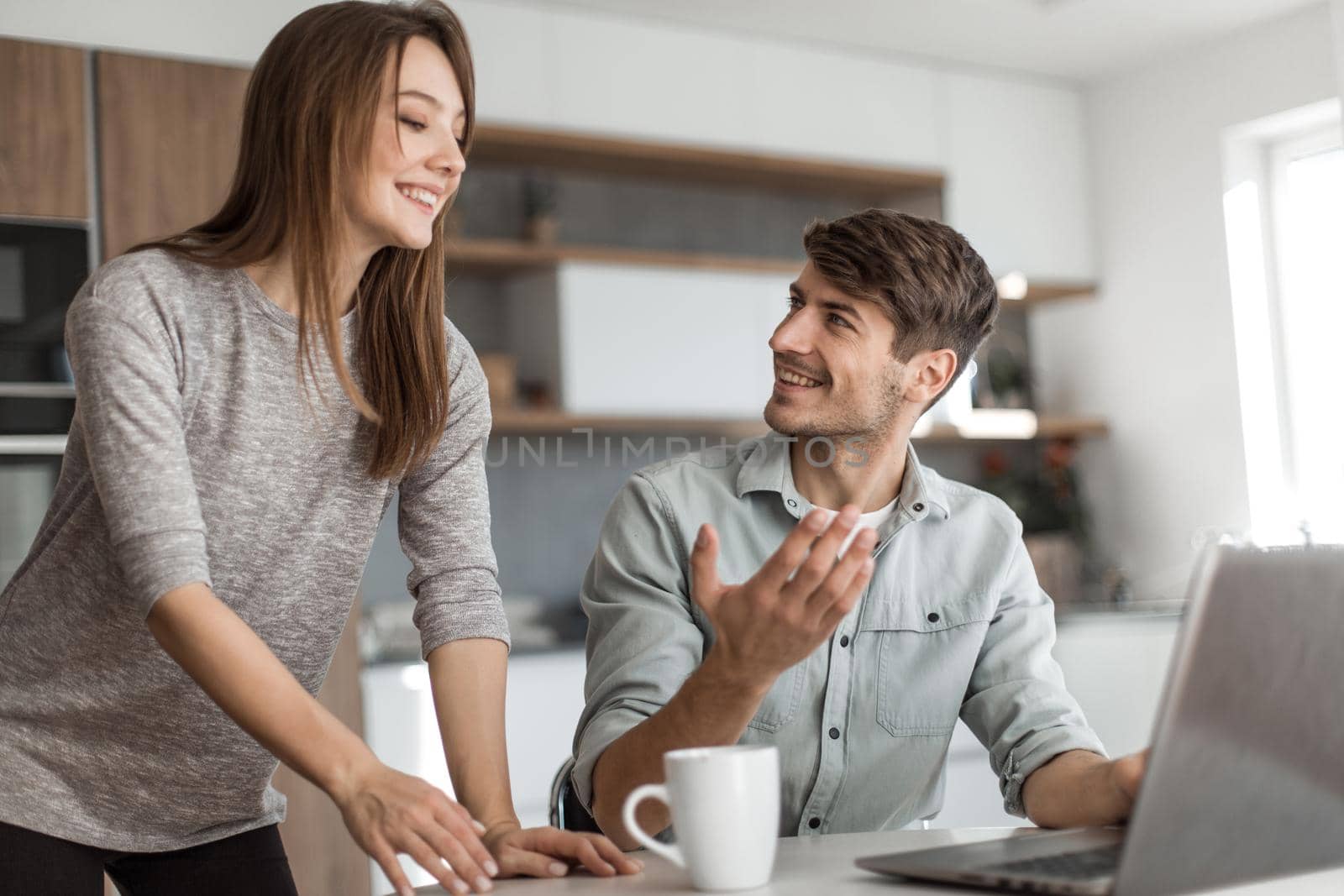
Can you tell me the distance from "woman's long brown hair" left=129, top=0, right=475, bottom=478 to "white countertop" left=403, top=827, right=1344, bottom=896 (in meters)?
0.47

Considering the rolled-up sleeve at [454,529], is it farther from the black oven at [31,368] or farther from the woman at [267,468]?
the black oven at [31,368]

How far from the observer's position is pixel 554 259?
12.8 feet

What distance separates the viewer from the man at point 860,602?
1354mm

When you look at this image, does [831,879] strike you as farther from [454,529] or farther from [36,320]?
[36,320]

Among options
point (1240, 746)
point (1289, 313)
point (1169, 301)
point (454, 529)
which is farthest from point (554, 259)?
point (1240, 746)

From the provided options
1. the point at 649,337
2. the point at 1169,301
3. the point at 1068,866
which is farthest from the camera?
the point at 1169,301

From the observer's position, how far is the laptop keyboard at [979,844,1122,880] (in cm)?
90

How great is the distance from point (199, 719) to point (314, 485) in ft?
0.83

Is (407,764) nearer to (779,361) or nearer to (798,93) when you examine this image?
(779,361)

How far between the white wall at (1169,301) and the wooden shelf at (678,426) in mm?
162

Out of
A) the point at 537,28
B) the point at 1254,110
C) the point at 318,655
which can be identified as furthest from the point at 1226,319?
the point at 318,655

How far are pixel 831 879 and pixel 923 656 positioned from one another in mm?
658

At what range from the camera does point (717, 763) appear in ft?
3.10

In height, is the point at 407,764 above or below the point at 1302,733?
below
